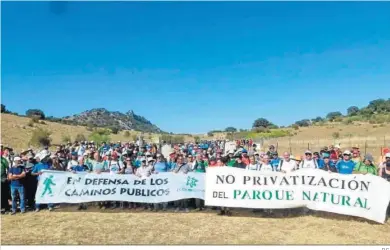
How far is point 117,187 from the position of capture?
513 inches

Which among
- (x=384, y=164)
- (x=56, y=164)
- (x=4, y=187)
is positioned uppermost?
(x=56, y=164)

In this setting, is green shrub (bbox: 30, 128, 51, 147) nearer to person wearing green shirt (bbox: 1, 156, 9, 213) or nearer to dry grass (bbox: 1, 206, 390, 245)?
person wearing green shirt (bbox: 1, 156, 9, 213)

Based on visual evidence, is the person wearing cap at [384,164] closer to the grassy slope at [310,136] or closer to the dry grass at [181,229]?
the dry grass at [181,229]

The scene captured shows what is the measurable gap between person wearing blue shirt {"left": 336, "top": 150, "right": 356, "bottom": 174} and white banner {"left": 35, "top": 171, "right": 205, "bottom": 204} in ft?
14.0

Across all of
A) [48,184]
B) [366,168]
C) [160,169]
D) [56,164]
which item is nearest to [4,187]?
[48,184]

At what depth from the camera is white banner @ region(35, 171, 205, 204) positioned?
42.2 ft

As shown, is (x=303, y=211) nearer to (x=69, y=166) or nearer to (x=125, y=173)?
(x=125, y=173)

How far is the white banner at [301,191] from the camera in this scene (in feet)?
38.2

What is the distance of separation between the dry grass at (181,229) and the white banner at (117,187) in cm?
57

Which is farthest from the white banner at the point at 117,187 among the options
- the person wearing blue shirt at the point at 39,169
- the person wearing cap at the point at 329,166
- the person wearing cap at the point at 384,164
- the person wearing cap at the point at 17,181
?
the person wearing cap at the point at 384,164

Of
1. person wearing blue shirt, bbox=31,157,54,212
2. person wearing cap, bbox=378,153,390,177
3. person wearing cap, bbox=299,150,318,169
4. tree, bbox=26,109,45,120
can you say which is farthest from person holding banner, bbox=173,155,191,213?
tree, bbox=26,109,45,120

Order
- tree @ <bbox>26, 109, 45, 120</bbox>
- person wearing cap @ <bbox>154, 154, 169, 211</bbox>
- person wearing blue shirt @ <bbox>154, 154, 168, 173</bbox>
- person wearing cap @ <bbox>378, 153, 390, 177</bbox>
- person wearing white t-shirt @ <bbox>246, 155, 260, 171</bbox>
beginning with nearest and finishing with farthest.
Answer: person wearing cap @ <bbox>378, 153, 390, 177</bbox> → person wearing cap @ <bbox>154, 154, 169, 211</bbox> → person wearing white t-shirt @ <bbox>246, 155, 260, 171</bbox> → person wearing blue shirt @ <bbox>154, 154, 168, 173</bbox> → tree @ <bbox>26, 109, 45, 120</bbox>

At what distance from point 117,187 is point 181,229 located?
3161 millimetres

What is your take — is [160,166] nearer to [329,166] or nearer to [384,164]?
[329,166]
